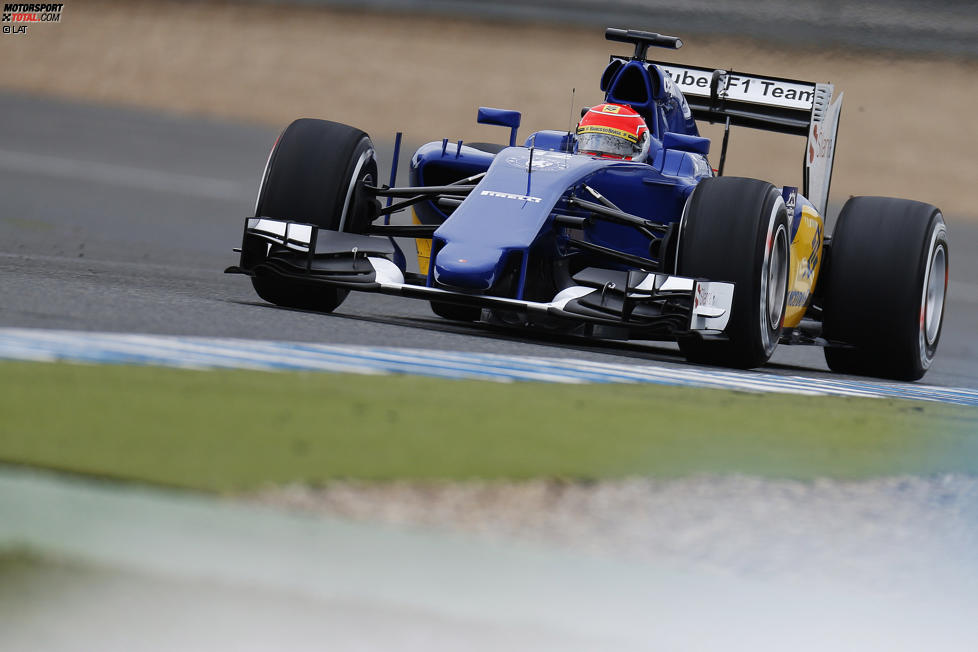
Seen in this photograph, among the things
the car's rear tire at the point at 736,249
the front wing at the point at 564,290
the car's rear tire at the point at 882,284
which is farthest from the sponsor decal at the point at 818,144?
the front wing at the point at 564,290

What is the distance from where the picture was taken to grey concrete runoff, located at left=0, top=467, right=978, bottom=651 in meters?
1.84

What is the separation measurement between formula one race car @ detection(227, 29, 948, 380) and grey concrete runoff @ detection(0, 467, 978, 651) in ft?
12.6

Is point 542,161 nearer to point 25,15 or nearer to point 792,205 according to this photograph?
point 792,205

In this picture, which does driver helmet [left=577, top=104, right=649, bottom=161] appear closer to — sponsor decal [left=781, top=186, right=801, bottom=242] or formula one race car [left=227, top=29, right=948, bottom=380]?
formula one race car [left=227, top=29, right=948, bottom=380]

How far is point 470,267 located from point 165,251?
6.49m

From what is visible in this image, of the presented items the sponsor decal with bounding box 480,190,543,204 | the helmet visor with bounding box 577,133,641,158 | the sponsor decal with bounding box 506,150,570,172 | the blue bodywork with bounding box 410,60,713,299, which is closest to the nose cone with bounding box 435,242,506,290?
the blue bodywork with bounding box 410,60,713,299

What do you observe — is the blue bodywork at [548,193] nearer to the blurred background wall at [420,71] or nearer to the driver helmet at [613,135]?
the driver helmet at [613,135]

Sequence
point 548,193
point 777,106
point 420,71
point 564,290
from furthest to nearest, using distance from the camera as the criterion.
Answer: point 420,71 < point 777,106 < point 548,193 < point 564,290

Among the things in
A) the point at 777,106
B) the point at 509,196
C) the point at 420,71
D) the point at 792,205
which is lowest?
the point at 509,196

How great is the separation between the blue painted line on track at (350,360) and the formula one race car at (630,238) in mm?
A: 521

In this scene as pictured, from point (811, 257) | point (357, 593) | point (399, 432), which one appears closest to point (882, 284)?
point (811, 257)

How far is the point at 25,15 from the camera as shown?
63.8 ft

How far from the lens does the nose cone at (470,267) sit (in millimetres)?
6211

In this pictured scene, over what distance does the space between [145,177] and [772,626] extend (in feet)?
44.8
